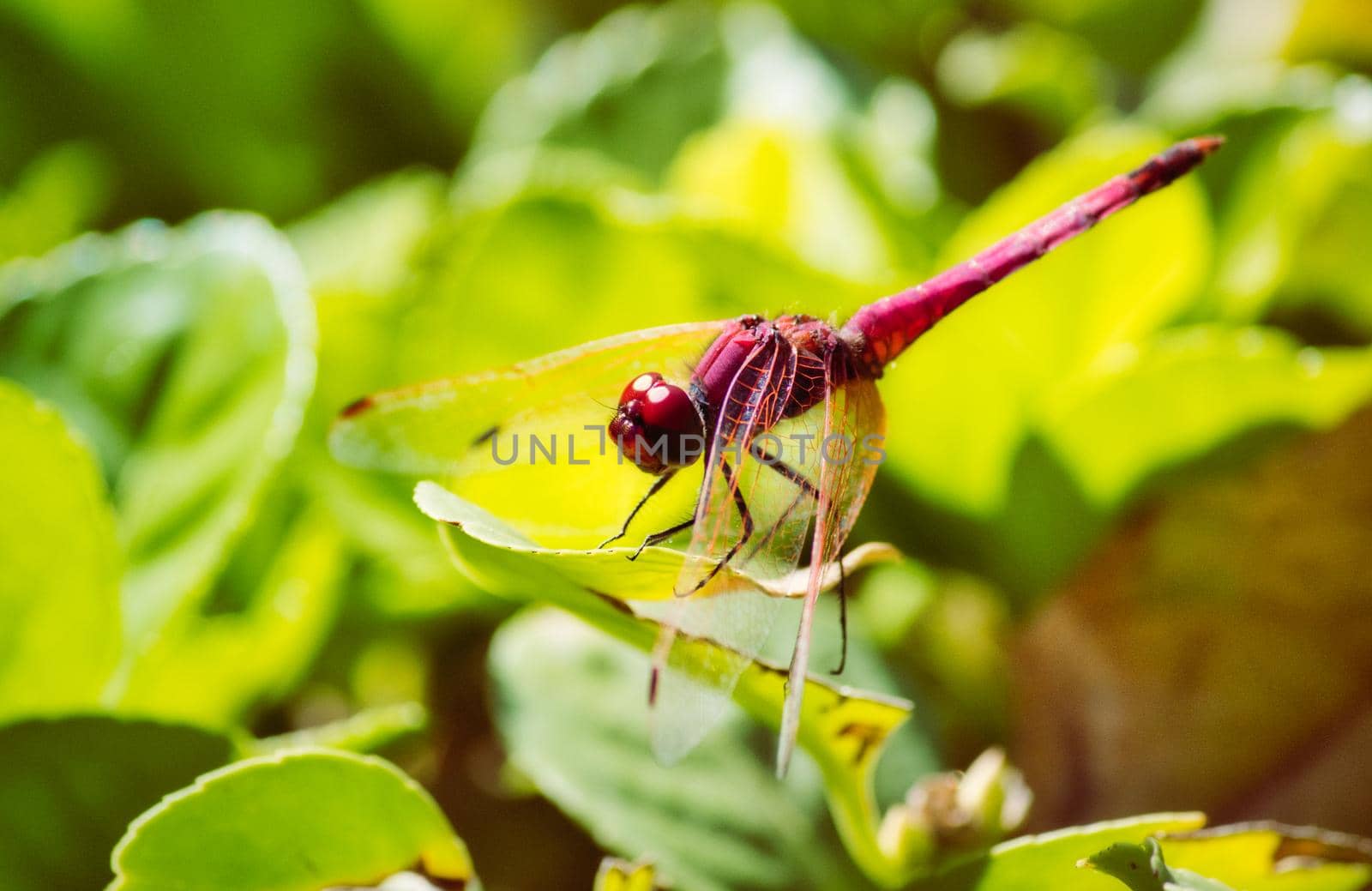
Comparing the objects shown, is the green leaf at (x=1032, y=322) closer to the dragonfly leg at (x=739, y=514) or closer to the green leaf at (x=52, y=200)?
the dragonfly leg at (x=739, y=514)

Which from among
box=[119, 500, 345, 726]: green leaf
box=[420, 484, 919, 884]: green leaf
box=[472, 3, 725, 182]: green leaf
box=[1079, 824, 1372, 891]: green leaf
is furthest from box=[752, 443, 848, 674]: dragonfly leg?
box=[472, 3, 725, 182]: green leaf

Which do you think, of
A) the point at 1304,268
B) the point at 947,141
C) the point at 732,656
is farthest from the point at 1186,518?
the point at 947,141

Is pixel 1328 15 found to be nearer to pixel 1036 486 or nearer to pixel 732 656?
pixel 1036 486

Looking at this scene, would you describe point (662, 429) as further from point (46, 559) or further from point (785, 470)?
point (46, 559)

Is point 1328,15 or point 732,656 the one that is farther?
point 1328,15

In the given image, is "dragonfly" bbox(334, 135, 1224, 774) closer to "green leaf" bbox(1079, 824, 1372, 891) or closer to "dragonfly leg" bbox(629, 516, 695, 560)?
"dragonfly leg" bbox(629, 516, 695, 560)

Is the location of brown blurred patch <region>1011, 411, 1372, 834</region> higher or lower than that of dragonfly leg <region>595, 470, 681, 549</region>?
lower
